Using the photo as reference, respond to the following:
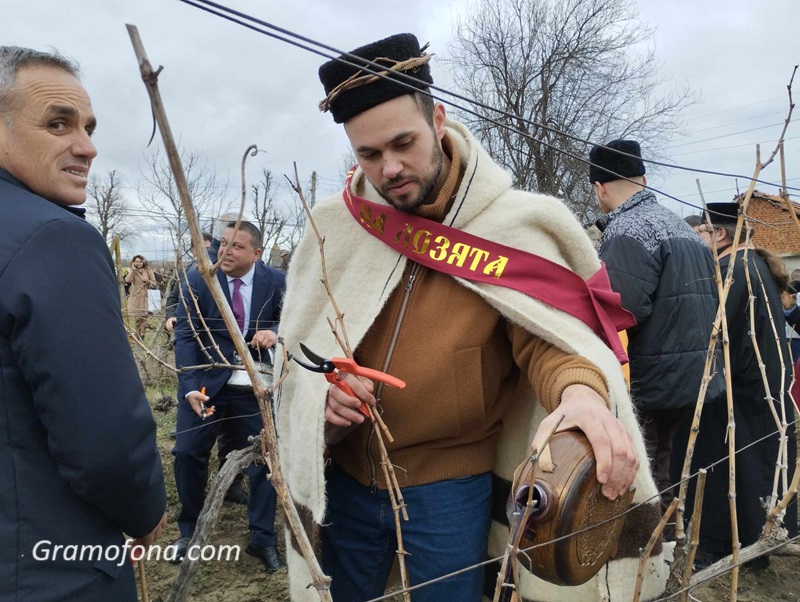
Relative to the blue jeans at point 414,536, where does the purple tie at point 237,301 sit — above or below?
above

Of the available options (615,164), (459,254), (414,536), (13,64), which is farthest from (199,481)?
(615,164)

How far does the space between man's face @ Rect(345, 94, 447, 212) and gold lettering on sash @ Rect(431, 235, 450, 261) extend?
13 cm

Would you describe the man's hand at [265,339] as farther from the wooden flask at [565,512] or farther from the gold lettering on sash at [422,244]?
the wooden flask at [565,512]

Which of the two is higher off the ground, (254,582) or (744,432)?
(744,432)

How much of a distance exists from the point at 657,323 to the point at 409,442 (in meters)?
2.22

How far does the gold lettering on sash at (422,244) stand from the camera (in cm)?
179

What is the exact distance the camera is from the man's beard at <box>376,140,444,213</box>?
1.74m

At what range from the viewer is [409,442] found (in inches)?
68.6

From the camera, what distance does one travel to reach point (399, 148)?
5.61 feet

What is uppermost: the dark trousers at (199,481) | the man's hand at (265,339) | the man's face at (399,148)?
the man's face at (399,148)

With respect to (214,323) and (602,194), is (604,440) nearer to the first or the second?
(602,194)

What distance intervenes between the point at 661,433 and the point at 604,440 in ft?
9.20

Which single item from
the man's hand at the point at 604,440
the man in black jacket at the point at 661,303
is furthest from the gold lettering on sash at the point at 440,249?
the man in black jacket at the point at 661,303

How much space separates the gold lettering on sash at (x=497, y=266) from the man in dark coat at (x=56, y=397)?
36.2 inches
